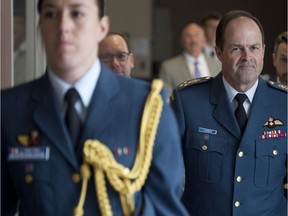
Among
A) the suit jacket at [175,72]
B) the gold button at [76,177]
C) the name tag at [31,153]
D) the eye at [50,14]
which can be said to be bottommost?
the suit jacket at [175,72]

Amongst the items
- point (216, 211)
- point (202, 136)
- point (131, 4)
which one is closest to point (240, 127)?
point (202, 136)

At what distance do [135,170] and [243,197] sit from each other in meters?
0.87

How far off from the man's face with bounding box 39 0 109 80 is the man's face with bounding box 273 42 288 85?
5.54ft

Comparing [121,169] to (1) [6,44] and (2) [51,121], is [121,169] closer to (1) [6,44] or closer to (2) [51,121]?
(2) [51,121]

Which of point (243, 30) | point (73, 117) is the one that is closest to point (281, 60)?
point (243, 30)

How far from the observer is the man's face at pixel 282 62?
3242 millimetres

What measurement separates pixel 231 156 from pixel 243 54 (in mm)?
400

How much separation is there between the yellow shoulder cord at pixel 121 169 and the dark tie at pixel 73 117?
54 millimetres

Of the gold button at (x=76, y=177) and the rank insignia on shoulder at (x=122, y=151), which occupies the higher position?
the rank insignia on shoulder at (x=122, y=151)

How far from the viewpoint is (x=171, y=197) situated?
177 centimetres

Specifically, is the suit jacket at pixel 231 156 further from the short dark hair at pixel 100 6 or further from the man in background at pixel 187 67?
the man in background at pixel 187 67

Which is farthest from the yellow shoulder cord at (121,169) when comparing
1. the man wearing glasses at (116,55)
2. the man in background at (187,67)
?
the man in background at (187,67)

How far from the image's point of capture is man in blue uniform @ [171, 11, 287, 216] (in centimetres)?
252

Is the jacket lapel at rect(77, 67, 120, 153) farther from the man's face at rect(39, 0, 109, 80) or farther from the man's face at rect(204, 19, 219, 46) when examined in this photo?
the man's face at rect(204, 19, 219, 46)
